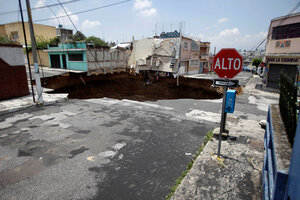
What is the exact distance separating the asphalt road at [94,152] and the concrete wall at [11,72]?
3.24 meters

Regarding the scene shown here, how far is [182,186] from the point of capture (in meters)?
3.46

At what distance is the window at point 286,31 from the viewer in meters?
14.5

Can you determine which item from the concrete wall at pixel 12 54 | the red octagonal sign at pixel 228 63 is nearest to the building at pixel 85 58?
the concrete wall at pixel 12 54

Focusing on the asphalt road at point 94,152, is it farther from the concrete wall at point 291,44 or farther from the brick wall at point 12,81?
the concrete wall at point 291,44

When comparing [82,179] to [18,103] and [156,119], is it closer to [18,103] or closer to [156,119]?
[156,119]

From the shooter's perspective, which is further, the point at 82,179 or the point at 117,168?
the point at 117,168

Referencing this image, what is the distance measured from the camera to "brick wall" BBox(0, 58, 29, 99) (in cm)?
984

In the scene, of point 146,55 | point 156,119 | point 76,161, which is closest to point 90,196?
point 76,161

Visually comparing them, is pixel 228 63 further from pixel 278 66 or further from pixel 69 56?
pixel 69 56

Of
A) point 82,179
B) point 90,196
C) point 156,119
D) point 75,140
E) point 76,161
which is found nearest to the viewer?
point 90,196

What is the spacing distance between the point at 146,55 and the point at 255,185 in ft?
82.8

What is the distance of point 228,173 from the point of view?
12.4 feet

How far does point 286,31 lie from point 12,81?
22.2 m

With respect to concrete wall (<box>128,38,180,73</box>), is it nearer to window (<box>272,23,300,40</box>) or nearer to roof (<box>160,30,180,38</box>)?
roof (<box>160,30,180,38</box>)
